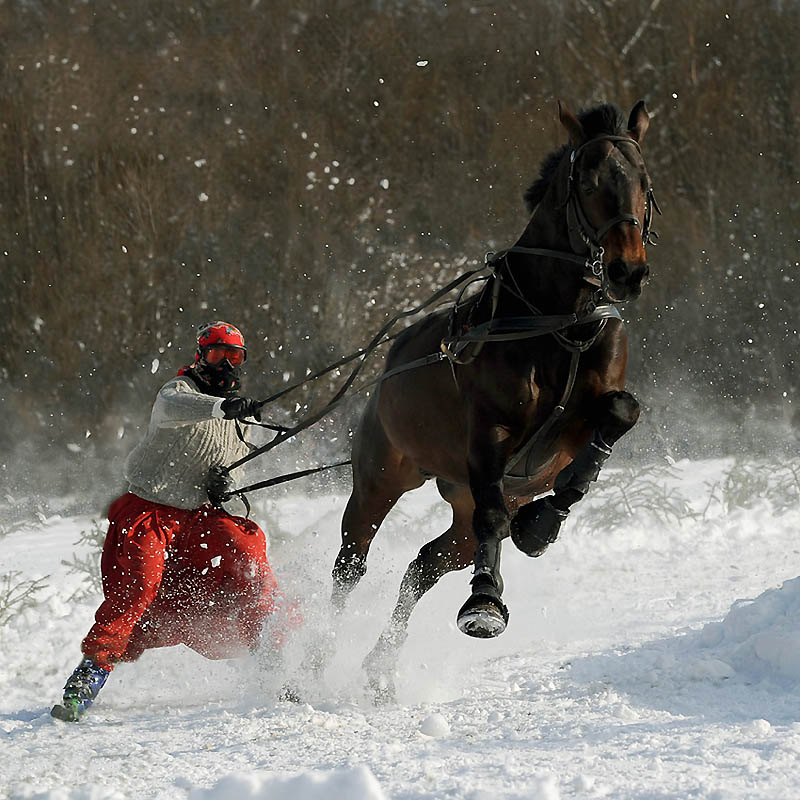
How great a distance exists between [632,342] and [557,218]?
8449 millimetres

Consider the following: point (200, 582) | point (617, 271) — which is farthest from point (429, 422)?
point (617, 271)

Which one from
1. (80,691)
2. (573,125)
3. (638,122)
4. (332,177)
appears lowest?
(80,691)

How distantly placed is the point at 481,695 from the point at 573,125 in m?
1.98

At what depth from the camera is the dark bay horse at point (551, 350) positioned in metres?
3.91

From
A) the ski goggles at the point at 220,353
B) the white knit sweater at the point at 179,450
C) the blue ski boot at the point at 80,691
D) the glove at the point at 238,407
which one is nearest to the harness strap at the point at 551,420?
the glove at the point at 238,407

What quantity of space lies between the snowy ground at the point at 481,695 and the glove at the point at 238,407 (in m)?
0.91

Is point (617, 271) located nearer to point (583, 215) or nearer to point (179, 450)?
point (583, 215)

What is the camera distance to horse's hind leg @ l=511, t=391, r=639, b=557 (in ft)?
13.6

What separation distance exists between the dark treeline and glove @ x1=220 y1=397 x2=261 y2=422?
22.6 ft

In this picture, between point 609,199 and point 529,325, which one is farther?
point 529,325

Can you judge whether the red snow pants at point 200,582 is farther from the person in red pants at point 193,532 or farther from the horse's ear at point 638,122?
the horse's ear at point 638,122

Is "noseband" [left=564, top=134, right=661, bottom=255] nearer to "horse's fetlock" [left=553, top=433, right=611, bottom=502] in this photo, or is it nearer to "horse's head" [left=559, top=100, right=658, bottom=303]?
"horse's head" [left=559, top=100, right=658, bottom=303]

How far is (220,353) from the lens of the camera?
491cm

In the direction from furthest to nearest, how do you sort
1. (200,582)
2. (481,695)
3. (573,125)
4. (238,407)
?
(200,582) → (238,407) → (481,695) → (573,125)
